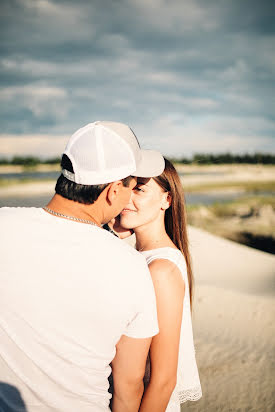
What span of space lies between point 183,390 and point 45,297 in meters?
1.31

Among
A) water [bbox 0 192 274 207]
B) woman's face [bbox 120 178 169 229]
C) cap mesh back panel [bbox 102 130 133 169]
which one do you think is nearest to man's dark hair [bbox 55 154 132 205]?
cap mesh back panel [bbox 102 130 133 169]

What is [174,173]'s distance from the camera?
8.11 feet

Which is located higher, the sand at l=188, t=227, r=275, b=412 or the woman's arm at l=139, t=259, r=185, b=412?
the woman's arm at l=139, t=259, r=185, b=412

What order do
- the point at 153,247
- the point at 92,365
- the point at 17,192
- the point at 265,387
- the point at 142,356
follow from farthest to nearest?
the point at 17,192 < the point at 265,387 < the point at 153,247 < the point at 142,356 < the point at 92,365

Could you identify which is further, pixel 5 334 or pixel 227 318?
pixel 227 318

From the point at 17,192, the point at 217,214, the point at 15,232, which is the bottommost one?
the point at 17,192

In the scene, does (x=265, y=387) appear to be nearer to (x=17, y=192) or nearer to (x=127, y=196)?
(x=127, y=196)

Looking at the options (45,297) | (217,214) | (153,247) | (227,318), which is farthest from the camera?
(217,214)

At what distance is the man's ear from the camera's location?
1507 millimetres

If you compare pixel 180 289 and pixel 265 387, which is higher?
pixel 180 289

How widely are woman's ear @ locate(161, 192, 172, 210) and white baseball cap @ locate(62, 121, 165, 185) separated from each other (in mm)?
954

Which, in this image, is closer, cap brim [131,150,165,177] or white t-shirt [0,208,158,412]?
white t-shirt [0,208,158,412]

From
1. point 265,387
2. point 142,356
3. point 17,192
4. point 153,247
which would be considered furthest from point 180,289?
point 17,192

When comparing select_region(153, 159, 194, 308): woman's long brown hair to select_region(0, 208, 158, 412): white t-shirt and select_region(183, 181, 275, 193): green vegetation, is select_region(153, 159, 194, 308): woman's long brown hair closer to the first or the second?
select_region(0, 208, 158, 412): white t-shirt
